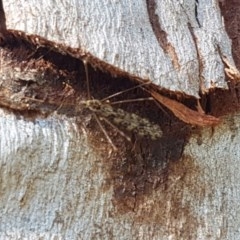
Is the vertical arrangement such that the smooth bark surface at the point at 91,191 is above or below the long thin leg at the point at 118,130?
below

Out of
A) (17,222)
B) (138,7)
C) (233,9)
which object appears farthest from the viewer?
(233,9)

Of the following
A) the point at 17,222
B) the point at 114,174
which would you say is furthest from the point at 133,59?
the point at 17,222

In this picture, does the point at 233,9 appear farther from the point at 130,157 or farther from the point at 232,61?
the point at 130,157

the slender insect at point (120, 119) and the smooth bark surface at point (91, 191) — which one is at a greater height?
the slender insect at point (120, 119)

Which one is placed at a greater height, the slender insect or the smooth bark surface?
the slender insect

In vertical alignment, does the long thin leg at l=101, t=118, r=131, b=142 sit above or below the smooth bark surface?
above
